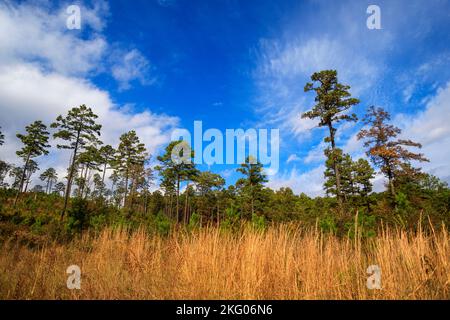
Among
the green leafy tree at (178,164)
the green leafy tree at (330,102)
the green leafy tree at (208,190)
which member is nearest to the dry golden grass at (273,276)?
the green leafy tree at (330,102)

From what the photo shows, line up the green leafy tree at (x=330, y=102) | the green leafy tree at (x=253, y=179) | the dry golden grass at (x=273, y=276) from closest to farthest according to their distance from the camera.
→ the dry golden grass at (x=273, y=276) → the green leafy tree at (x=330, y=102) → the green leafy tree at (x=253, y=179)

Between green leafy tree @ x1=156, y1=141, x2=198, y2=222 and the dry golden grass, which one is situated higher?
green leafy tree @ x1=156, y1=141, x2=198, y2=222

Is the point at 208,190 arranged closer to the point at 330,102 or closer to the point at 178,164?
the point at 178,164

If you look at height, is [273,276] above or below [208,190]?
below

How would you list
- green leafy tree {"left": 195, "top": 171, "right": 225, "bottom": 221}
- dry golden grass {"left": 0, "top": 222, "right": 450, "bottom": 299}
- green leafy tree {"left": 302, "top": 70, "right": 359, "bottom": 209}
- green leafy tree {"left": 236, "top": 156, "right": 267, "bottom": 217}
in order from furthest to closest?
green leafy tree {"left": 195, "top": 171, "right": 225, "bottom": 221} < green leafy tree {"left": 236, "top": 156, "right": 267, "bottom": 217} < green leafy tree {"left": 302, "top": 70, "right": 359, "bottom": 209} < dry golden grass {"left": 0, "top": 222, "right": 450, "bottom": 299}

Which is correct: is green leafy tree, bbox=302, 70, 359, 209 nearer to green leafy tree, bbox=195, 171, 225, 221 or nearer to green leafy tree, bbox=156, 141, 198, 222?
green leafy tree, bbox=156, 141, 198, 222

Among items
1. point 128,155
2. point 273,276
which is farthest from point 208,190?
point 273,276

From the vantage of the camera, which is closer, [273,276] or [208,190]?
[273,276]

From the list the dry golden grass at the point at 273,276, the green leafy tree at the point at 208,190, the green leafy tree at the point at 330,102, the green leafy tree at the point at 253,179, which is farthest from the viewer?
the green leafy tree at the point at 208,190

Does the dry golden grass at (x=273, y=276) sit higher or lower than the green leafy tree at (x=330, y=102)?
lower

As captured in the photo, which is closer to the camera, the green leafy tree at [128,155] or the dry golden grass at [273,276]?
the dry golden grass at [273,276]

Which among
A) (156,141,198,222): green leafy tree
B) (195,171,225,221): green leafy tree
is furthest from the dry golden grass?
(195,171,225,221): green leafy tree

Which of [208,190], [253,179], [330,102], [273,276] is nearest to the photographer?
[273,276]

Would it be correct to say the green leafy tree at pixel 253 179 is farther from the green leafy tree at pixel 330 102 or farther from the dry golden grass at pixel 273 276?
the dry golden grass at pixel 273 276
